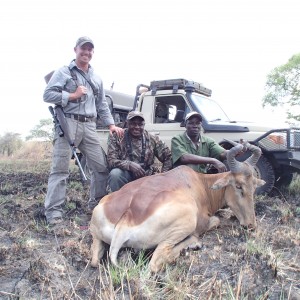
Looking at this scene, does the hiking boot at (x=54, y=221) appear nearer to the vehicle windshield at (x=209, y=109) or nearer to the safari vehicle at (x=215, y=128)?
the safari vehicle at (x=215, y=128)

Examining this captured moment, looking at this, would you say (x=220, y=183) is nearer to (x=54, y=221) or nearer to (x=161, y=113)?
(x=54, y=221)

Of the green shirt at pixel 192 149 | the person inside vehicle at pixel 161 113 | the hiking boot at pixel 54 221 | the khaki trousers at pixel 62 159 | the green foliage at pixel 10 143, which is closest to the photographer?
the hiking boot at pixel 54 221

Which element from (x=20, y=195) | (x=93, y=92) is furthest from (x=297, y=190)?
(x=20, y=195)

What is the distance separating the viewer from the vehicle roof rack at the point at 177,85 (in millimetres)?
7773

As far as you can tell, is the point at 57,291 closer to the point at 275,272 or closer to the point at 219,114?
the point at 275,272

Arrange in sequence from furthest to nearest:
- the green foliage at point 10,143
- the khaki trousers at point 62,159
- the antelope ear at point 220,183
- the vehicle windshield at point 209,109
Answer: the green foliage at point 10,143
the vehicle windshield at point 209,109
the khaki trousers at point 62,159
the antelope ear at point 220,183

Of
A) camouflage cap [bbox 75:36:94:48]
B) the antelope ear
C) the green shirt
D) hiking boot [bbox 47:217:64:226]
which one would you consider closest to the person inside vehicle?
the green shirt

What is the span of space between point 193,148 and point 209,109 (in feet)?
8.25

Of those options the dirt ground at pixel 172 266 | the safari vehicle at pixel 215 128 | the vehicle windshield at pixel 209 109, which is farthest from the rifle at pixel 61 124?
the vehicle windshield at pixel 209 109

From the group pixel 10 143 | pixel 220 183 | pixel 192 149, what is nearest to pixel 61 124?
pixel 192 149

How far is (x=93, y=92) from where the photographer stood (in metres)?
5.52

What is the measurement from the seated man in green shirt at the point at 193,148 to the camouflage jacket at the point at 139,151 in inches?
7.1

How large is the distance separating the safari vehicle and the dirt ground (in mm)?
1399

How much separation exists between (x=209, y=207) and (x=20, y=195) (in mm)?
4222
